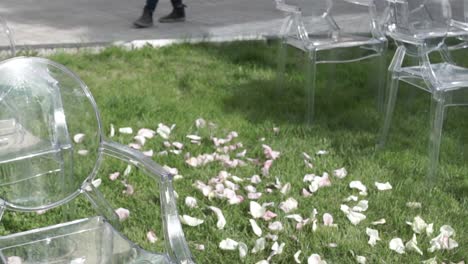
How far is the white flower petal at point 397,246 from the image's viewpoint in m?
3.09

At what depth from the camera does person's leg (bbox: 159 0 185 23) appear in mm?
7172

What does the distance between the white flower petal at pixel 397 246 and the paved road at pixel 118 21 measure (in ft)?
11.2

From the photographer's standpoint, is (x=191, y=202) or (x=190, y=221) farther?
(x=191, y=202)

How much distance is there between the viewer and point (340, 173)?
381cm

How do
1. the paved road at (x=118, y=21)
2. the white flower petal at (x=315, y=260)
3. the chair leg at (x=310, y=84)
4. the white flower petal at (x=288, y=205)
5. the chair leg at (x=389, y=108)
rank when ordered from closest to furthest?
the white flower petal at (x=315, y=260) < the white flower petal at (x=288, y=205) < the chair leg at (x=389, y=108) < the chair leg at (x=310, y=84) < the paved road at (x=118, y=21)

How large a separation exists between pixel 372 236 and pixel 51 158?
1368 mm

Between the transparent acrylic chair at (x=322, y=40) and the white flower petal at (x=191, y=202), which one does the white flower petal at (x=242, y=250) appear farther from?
the transparent acrylic chair at (x=322, y=40)

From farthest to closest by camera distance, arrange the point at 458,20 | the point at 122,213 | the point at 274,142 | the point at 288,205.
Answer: the point at 458,20, the point at 274,142, the point at 288,205, the point at 122,213

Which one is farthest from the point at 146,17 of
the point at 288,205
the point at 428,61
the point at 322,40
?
the point at 288,205

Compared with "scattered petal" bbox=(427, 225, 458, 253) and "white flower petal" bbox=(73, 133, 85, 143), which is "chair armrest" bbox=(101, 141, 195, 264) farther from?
"scattered petal" bbox=(427, 225, 458, 253)

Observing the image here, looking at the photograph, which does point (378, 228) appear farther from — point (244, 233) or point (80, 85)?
point (80, 85)

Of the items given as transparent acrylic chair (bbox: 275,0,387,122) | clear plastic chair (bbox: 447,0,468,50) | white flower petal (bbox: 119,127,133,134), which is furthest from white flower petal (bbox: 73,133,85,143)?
clear plastic chair (bbox: 447,0,468,50)

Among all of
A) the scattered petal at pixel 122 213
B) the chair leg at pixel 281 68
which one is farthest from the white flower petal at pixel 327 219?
the chair leg at pixel 281 68

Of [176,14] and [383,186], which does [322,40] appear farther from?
[176,14]
